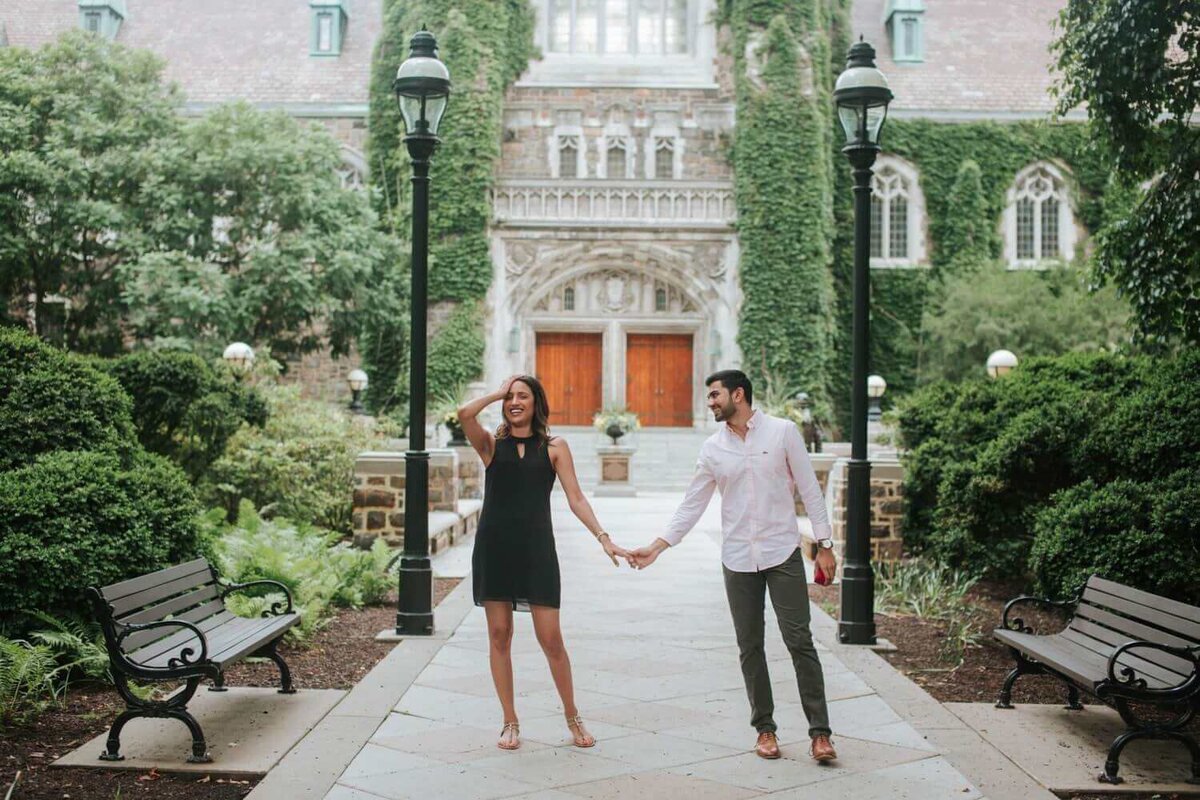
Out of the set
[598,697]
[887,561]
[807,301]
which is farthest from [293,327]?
[598,697]

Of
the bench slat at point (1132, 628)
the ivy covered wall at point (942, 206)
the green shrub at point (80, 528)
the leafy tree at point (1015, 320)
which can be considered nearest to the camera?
the bench slat at point (1132, 628)

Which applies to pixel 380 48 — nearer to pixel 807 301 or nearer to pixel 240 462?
pixel 807 301

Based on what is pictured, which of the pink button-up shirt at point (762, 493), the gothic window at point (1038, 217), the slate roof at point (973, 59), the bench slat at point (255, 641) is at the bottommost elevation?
the bench slat at point (255, 641)

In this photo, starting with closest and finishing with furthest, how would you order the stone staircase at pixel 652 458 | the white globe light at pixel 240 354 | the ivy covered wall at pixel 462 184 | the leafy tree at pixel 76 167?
the white globe light at pixel 240 354
the leafy tree at pixel 76 167
the stone staircase at pixel 652 458
the ivy covered wall at pixel 462 184

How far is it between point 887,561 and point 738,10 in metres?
19.8

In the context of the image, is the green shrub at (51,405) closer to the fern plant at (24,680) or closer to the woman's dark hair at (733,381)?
the fern plant at (24,680)

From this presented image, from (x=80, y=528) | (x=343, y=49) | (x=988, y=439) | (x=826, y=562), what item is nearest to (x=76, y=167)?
(x=343, y=49)

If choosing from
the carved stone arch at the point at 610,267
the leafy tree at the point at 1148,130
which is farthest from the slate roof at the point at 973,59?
the leafy tree at the point at 1148,130

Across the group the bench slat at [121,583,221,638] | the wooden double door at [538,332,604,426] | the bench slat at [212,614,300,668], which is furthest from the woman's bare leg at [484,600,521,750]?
the wooden double door at [538,332,604,426]

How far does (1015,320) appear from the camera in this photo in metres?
25.6

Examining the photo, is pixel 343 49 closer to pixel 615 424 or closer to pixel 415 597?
pixel 615 424

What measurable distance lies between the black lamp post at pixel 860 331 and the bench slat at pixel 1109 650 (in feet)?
6.07

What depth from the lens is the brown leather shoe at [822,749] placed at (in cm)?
478

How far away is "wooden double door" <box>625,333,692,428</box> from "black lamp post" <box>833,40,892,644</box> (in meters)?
20.8
